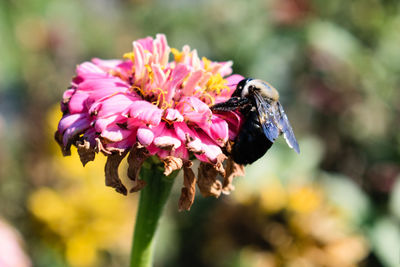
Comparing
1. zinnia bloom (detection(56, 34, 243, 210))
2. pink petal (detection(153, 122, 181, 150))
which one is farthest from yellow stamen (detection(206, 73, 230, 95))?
pink petal (detection(153, 122, 181, 150))

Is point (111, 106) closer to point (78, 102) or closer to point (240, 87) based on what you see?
point (78, 102)

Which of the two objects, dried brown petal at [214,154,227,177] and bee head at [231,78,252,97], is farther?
bee head at [231,78,252,97]

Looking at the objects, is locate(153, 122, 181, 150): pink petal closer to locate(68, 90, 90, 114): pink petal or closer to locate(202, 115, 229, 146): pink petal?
locate(202, 115, 229, 146): pink petal

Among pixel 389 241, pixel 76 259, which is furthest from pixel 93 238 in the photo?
pixel 389 241

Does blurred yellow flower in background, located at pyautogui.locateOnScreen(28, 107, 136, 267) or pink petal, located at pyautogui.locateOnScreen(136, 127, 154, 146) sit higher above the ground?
pink petal, located at pyautogui.locateOnScreen(136, 127, 154, 146)

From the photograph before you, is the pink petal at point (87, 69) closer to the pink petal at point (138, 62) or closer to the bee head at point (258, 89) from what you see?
the pink petal at point (138, 62)

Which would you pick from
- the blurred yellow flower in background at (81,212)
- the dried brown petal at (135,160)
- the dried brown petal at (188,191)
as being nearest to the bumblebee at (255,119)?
the dried brown petal at (188,191)
